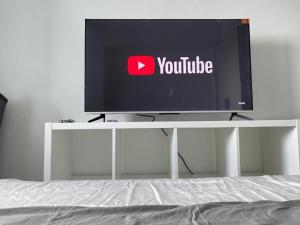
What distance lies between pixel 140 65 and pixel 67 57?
0.57 meters

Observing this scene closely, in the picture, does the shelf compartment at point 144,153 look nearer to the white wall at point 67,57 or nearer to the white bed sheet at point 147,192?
the white wall at point 67,57

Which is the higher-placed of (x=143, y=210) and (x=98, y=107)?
(x=98, y=107)

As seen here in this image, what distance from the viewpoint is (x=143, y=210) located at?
17.1 inches

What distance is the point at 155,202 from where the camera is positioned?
485mm

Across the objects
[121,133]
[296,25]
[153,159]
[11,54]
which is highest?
[296,25]

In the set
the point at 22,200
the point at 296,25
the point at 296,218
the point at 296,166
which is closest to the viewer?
the point at 296,218

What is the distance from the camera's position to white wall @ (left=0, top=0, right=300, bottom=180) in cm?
168

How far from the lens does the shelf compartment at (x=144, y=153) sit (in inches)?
66.3

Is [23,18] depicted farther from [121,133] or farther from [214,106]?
[214,106]

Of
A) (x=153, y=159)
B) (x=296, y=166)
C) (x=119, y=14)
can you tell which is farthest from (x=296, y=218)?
(x=119, y=14)

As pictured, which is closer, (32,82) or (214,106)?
(214,106)

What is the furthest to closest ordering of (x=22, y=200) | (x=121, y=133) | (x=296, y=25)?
(x=296, y=25)
(x=121, y=133)
(x=22, y=200)

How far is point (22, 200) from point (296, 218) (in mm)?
496

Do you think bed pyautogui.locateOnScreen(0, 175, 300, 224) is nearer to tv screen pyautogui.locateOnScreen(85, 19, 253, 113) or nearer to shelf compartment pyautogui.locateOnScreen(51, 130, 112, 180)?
tv screen pyautogui.locateOnScreen(85, 19, 253, 113)
